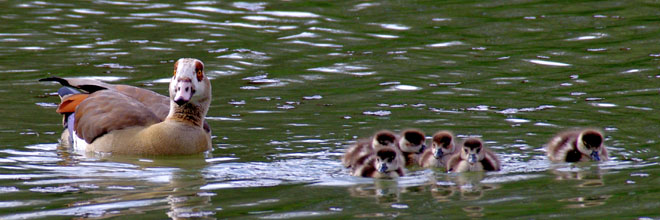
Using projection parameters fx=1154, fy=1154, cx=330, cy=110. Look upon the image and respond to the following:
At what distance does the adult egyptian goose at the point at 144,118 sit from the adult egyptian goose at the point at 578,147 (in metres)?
3.49

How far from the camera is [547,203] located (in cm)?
845

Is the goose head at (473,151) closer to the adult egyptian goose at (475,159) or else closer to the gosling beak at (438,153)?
the adult egyptian goose at (475,159)

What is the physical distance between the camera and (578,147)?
1057 centimetres

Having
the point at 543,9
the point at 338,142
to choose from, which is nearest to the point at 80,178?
the point at 338,142

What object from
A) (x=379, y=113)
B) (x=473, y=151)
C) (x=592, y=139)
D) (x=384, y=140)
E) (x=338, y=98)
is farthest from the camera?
(x=338, y=98)

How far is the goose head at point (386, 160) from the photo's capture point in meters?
9.75

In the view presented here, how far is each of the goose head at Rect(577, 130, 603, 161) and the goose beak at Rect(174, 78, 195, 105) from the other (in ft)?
12.4

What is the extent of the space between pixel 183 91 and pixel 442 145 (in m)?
2.63

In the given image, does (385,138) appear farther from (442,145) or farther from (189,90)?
(189,90)

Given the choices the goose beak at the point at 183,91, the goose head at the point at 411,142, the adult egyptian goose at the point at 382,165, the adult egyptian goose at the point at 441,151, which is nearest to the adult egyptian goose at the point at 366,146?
the goose head at the point at 411,142

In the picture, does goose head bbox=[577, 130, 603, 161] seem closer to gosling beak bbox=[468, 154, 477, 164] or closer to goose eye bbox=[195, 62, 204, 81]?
gosling beak bbox=[468, 154, 477, 164]

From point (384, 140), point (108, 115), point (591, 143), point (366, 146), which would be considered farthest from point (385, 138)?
point (108, 115)

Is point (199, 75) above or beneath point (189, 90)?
above

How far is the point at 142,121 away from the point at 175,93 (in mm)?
685
